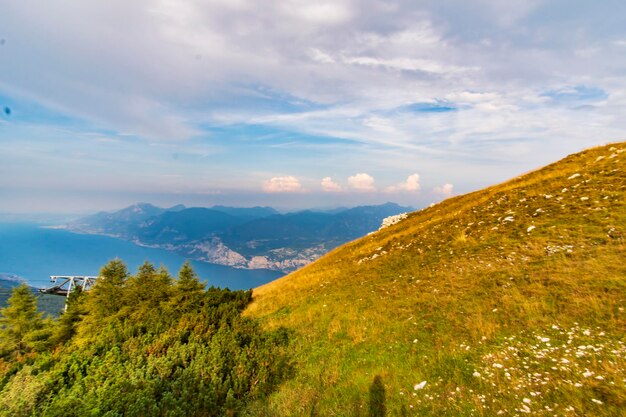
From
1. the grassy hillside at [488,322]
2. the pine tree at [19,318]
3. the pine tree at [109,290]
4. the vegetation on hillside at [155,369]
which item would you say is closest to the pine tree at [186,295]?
the vegetation on hillside at [155,369]

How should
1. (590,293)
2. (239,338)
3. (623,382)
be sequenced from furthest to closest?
1. (239,338)
2. (590,293)
3. (623,382)

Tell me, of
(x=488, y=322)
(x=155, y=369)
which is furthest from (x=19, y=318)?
(x=488, y=322)

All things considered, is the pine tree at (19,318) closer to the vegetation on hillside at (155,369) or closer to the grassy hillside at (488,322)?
the vegetation on hillside at (155,369)

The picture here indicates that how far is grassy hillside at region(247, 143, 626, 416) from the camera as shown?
686cm

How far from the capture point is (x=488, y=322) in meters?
10.1

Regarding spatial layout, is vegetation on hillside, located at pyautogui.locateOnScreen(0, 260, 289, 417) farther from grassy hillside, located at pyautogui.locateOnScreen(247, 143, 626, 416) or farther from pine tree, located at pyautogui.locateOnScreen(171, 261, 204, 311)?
grassy hillside, located at pyautogui.locateOnScreen(247, 143, 626, 416)

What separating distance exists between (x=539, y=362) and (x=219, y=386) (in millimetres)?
9091

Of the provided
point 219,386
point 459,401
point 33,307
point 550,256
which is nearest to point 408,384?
point 459,401

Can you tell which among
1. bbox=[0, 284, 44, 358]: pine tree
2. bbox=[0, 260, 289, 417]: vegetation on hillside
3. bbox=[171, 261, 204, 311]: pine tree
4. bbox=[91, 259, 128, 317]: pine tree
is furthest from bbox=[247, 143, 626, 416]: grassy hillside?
bbox=[0, 284, 44, 358]: pine tree

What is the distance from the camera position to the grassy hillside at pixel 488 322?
6855 mm

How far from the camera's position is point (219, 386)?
883 cm

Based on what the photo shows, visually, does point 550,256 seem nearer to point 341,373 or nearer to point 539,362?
point 539,362

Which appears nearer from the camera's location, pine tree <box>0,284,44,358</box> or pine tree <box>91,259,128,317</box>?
pine tree <box>91,259,128,317</box>

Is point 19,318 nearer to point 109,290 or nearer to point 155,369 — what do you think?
point 109,290
